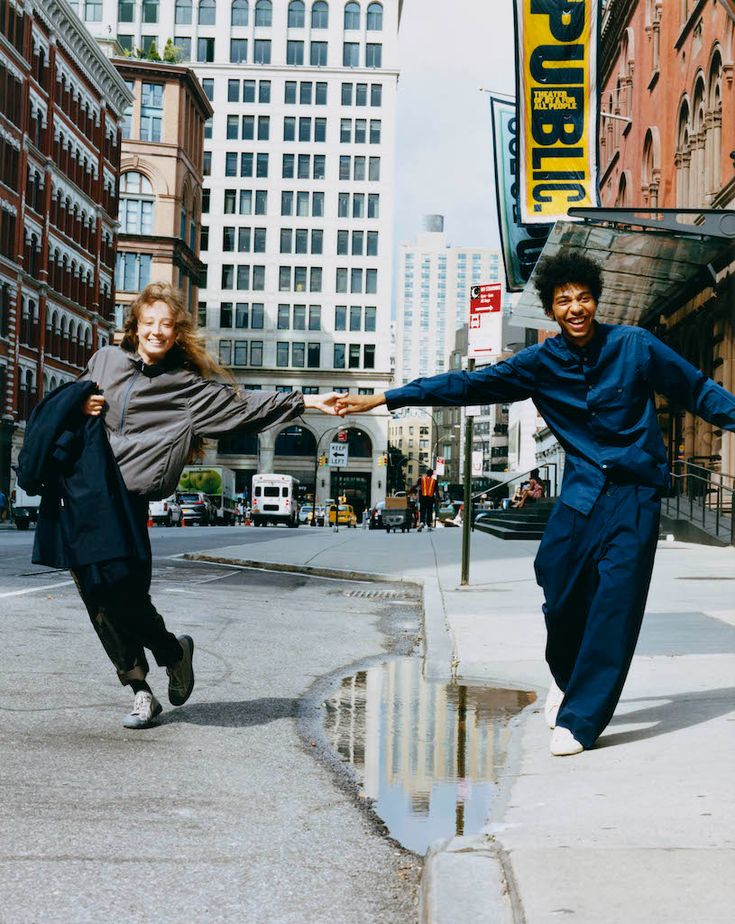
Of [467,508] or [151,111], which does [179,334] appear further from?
[151,111]

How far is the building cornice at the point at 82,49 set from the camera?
186 feet

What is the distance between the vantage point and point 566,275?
5086 mm

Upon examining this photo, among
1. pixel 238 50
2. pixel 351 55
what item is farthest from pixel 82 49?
pixel 351 55

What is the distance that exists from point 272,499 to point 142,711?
63535mm

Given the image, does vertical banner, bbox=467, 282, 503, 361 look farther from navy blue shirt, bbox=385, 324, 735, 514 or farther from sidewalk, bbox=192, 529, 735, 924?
navy blue shirt, bbox=385, 324, 735, 514

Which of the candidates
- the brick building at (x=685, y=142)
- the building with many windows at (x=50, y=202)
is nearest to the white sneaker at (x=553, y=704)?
the brick building at (x=685, y=142)

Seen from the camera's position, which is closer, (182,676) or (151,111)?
(182,676)

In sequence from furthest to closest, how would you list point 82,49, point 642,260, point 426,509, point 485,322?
point 82,49, point 426,509, point 642,260, point 485,322

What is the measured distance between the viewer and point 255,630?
9828 mm

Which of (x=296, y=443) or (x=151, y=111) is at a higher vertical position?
(x=151, y=111)

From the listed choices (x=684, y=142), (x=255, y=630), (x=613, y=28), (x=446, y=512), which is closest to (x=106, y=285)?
(x=446, y=512)

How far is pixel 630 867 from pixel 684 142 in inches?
1213

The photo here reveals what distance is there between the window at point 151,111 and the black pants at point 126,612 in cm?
8531

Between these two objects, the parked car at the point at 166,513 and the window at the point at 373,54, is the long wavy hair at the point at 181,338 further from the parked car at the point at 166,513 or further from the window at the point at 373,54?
the window at the point at 373,54
